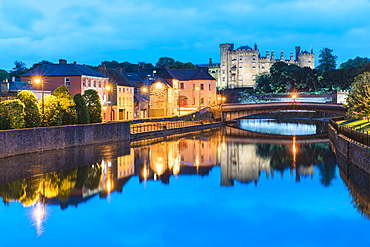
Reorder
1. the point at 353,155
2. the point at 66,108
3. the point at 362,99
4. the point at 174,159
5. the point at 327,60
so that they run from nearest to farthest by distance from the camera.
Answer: the point at 353,155
the point at 174,159
the point at 66,108
the point at 362,99
the point at 327,60

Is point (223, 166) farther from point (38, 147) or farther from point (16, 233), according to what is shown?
point (16, 233)

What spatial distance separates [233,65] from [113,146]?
128925 millimetres

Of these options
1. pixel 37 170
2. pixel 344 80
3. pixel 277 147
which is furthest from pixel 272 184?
pixel 344 80

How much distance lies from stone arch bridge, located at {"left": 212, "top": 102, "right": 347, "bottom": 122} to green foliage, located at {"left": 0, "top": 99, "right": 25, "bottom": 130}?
2099 inches

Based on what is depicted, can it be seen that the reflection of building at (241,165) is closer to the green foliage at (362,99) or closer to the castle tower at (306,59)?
the green foliage at (362,99)

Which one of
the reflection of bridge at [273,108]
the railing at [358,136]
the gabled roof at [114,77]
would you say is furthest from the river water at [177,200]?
the reflection of bridge at [273,108]

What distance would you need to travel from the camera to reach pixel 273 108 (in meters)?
85.6

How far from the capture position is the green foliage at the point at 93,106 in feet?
176

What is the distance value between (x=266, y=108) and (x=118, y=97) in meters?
27.0

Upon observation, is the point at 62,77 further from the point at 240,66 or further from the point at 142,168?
the point at 240,66

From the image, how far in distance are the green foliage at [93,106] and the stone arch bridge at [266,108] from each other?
3876 centimetres

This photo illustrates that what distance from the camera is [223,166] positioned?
39.5 meters

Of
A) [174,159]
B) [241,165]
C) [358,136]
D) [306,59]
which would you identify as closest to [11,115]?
[174,159]

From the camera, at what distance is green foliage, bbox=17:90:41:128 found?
41.2m
